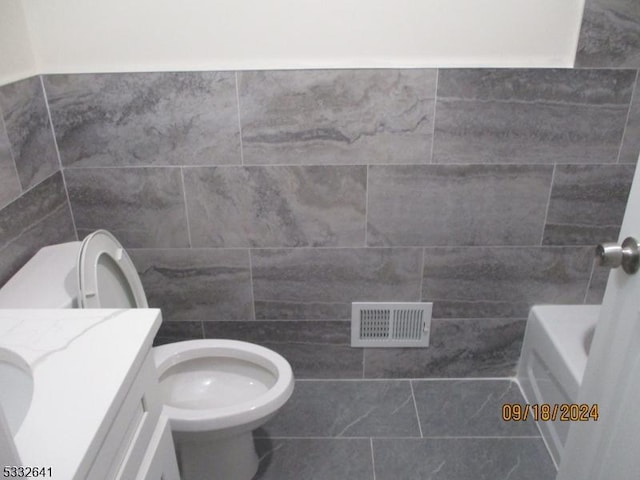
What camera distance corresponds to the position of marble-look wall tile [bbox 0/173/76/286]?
4.62ft

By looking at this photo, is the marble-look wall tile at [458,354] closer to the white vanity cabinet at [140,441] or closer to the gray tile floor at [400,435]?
the gray tile floor at [400,435]

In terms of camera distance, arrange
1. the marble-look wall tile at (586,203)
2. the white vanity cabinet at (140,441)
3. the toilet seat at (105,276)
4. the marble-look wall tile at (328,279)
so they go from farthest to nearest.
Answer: the marble-look wall tile at (328,279), the marble-look wall tile at (586,203), the toilet seat at (105,276), the white vanity cabinet at (140,441)

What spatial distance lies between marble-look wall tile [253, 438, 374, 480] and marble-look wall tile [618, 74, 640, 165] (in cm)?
129

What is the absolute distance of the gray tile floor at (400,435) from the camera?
1688mm

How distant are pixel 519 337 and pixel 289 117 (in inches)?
47.7

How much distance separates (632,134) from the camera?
1646 mm

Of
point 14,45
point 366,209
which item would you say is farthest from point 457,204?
point 14,45

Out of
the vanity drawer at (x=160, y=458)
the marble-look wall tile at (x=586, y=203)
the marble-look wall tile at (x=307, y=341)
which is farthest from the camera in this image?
the marble-look wall tile at (x=307, y=341)

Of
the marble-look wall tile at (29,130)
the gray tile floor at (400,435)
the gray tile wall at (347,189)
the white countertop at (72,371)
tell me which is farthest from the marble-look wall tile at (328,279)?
the white countertop at (72,371)

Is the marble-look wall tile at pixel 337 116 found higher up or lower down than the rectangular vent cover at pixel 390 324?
higher up

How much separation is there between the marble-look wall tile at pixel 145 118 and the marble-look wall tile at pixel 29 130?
0.04m

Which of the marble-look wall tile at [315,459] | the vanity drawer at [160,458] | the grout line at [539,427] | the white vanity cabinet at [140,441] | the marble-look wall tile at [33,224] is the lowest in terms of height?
the marble-look wall tile at [315,459]

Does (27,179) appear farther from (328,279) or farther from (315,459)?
(315,459)
